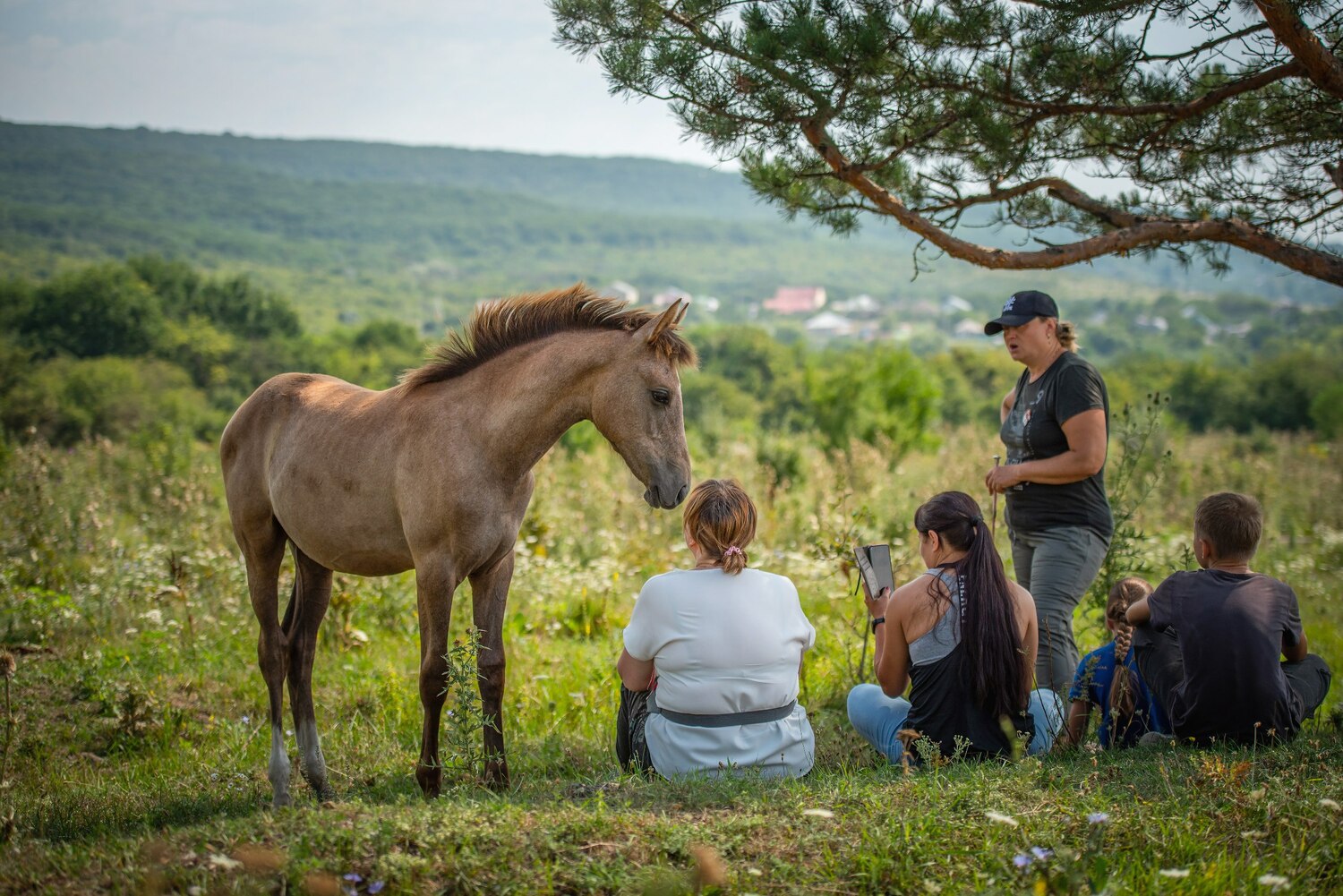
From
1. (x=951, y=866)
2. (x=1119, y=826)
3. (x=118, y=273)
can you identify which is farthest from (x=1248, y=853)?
(x=118, y=273)

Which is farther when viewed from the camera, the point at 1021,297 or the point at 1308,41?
the point at 1021,297

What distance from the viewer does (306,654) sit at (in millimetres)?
4828

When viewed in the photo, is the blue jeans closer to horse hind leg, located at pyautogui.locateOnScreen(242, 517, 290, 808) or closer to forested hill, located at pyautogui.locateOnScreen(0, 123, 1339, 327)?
horse hind leg, located at pyautogui.locateOnScreen(242, 517, 290, 808)

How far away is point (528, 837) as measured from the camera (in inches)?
114

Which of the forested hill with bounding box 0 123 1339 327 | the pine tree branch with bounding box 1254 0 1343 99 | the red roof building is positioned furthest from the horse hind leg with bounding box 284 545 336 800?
the red roof building

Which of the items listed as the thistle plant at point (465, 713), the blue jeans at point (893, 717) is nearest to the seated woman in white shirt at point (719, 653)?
the blue jeans at point (893, 717)

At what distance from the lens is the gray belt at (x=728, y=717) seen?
365 centimetres

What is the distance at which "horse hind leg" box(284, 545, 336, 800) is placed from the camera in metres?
4.48

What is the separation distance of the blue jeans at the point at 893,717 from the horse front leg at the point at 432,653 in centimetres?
190

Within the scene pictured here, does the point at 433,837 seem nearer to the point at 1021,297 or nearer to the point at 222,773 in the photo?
the point at 222,773

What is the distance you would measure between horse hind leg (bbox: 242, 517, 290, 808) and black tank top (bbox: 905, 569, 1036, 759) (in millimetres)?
2961

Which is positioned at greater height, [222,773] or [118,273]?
[118,273]

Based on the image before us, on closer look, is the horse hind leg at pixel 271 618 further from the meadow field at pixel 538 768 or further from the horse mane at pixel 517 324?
the horse mane at pixel 517 324

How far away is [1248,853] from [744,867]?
156cm
